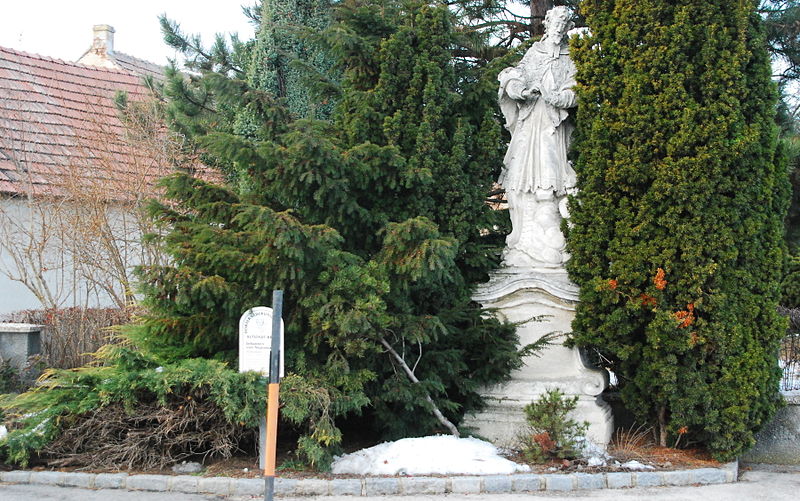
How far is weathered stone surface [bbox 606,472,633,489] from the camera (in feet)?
20.6

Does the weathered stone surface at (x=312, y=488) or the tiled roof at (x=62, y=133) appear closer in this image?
the weathered stone surface at (x=312, y=488)

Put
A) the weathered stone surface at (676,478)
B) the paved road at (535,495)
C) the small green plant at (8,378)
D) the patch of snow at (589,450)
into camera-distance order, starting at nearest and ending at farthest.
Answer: the paved road at (535,495) → the weathered stone surface at (676,478) → the patch of snow at (589,450) → the small green plant at (8,378)

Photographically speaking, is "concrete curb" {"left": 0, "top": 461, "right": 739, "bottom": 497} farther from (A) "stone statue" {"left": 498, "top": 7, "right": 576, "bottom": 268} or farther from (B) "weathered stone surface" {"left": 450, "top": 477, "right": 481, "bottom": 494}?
(A) "stone statue" {"left": 498, "top": 7, "right": 576, "bottom": 268}

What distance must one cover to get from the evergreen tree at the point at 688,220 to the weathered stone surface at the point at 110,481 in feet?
13.4

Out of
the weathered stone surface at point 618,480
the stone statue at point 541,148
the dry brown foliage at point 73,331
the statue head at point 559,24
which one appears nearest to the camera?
the weathered stone surface at point 618,480

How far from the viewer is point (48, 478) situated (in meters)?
6.09

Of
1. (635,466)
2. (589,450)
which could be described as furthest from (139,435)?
(635,466)

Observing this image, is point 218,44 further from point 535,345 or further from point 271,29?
point 535,345

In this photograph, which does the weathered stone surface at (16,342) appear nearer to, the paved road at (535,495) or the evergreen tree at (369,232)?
the evergreen tree at (369,232)

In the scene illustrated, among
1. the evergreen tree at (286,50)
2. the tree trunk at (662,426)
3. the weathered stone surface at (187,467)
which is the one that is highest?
the evergreen tree at (286,50)

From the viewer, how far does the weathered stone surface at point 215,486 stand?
5973mm

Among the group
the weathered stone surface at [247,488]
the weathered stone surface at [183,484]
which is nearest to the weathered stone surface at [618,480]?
the weathered stone surface at [247,488]

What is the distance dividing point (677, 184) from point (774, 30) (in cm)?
511

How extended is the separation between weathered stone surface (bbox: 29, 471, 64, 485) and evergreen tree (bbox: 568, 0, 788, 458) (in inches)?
178
